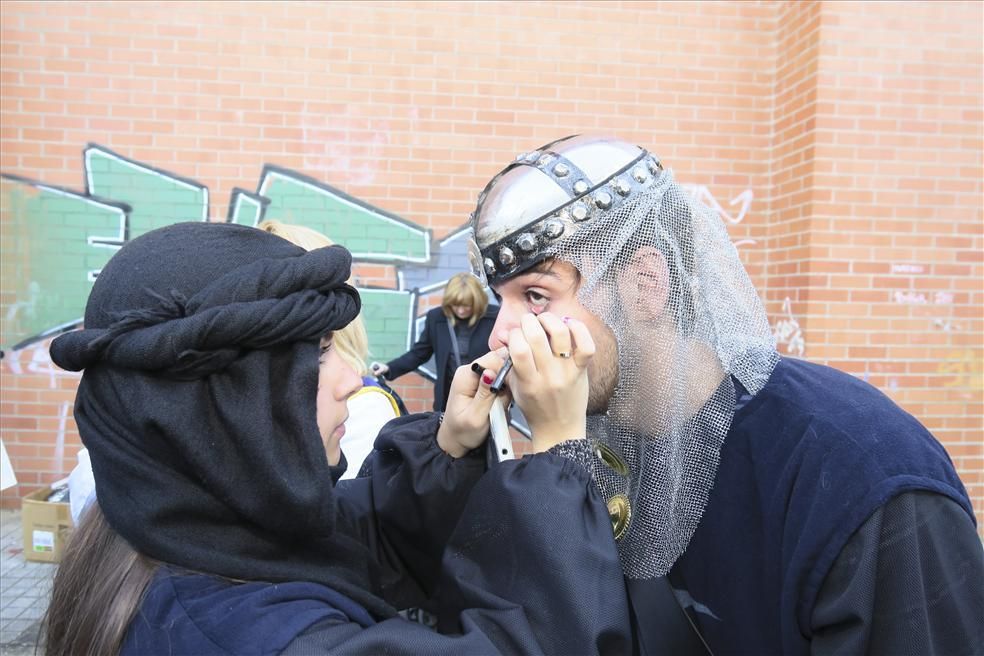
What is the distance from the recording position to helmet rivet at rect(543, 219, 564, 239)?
1.46 metres

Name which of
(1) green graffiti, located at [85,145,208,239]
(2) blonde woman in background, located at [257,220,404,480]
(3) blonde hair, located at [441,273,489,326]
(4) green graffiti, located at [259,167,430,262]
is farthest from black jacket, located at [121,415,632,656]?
(1) green graffiti, located at [85,145,208,239]

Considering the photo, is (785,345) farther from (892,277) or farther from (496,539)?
(496,539)

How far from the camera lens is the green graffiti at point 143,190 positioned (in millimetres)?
5098

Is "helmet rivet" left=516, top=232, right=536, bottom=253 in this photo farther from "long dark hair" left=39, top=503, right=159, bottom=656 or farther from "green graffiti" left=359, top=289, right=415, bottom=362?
"green graffiti" left=359, top=289, right=415, bottom=362

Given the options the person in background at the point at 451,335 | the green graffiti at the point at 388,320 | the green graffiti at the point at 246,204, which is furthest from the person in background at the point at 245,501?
the green graffiti at the point at 246,204

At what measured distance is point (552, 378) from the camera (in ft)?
4.32

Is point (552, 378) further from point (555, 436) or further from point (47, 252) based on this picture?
point (47, 252)

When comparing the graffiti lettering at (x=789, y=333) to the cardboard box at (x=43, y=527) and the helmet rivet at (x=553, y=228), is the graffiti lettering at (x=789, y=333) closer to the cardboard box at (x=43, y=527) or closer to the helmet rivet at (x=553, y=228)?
the helmet rivet at (x=553, y=228)

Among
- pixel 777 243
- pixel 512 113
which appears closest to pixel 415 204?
pixel 512 113

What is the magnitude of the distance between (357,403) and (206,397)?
144 centimetres

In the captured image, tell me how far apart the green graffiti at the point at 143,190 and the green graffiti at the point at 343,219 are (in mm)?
556

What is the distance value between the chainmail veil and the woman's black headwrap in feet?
1.88

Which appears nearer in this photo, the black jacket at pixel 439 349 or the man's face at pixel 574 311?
the man's face at pixel 574 311

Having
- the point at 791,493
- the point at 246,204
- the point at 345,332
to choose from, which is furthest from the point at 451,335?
the point at 791,493
